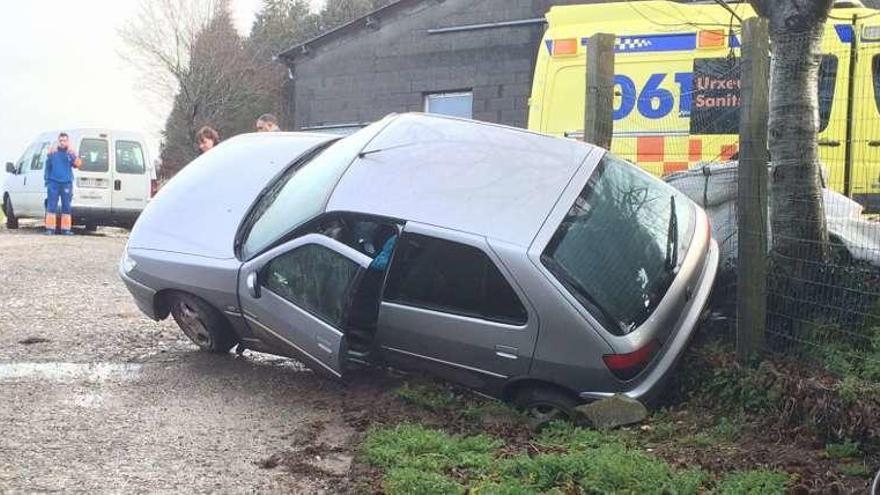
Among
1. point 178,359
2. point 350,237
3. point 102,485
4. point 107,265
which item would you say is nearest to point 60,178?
point 107,265

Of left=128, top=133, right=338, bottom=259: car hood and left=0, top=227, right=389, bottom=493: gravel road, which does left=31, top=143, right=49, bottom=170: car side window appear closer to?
left=0, top=227, right=389, bottom=493: gravel road

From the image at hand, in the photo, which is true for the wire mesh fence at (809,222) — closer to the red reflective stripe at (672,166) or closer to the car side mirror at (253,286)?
the red reflective stripe at (672,166)

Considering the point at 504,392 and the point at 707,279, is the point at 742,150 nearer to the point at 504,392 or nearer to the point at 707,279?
the point at 707,279

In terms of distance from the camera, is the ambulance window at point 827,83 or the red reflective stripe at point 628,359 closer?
the red reflective stripe at point 628,359

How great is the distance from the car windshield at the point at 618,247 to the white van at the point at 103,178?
11516mm

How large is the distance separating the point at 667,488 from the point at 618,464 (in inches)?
10.0

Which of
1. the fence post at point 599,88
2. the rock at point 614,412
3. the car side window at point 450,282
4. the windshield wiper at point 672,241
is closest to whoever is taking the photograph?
the rock at point 614,412

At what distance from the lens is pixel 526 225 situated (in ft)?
15.8

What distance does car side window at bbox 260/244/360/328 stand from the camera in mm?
5066

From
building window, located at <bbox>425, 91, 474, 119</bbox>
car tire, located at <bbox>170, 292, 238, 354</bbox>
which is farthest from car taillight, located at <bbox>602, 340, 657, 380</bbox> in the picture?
building window, located at <bbox>425, 91, 474, 119</bbox>

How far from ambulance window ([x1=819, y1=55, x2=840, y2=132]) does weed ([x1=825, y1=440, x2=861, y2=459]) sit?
4.55 m

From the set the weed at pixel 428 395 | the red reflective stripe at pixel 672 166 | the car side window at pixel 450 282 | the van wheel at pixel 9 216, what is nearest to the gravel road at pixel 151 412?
the weed at pixel 428 395

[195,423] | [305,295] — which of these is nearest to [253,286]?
[305,295]

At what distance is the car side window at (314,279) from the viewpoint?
16.6 ft
